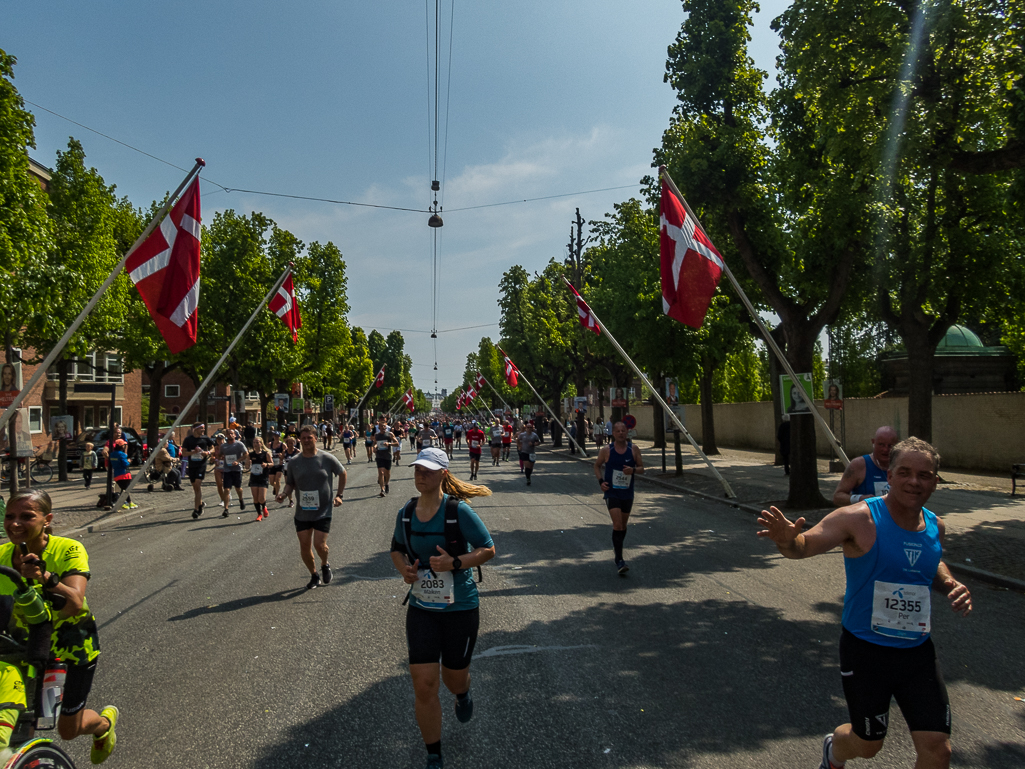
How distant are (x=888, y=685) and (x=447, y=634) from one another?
2.15m

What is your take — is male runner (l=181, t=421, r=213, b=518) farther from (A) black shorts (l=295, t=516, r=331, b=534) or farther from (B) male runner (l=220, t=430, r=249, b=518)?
(A) black shorts (l=295, t=516, r=331, b=534)

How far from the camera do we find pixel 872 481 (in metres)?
6.47

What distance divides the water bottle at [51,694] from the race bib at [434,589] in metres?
1.72

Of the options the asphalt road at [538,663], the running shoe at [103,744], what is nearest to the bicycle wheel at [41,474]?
the asphalt road at [538,663]

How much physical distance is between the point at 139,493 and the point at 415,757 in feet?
66.4

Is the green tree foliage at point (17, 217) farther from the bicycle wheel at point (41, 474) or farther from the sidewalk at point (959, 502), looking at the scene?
the sidewalk at point (959, 502)

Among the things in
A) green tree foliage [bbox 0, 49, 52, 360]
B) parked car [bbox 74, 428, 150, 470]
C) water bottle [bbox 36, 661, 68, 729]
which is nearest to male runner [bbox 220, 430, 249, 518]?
green tree foliage [bbox 0, 49, 52, 360]

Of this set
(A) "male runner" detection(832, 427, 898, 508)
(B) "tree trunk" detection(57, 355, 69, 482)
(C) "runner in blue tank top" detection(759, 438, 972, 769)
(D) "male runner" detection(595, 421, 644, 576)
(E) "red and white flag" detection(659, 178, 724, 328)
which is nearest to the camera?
(C) "runner in blue tank top" detection(759, 438, 972, 769)

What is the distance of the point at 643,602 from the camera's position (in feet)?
24.5

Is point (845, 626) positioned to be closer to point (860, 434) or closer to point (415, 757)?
point (415, 757)

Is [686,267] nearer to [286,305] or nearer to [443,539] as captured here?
[443,539]

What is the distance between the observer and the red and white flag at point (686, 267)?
35.9 feet

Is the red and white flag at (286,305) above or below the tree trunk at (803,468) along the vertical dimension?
above

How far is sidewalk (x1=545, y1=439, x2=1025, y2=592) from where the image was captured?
9.17 metres
